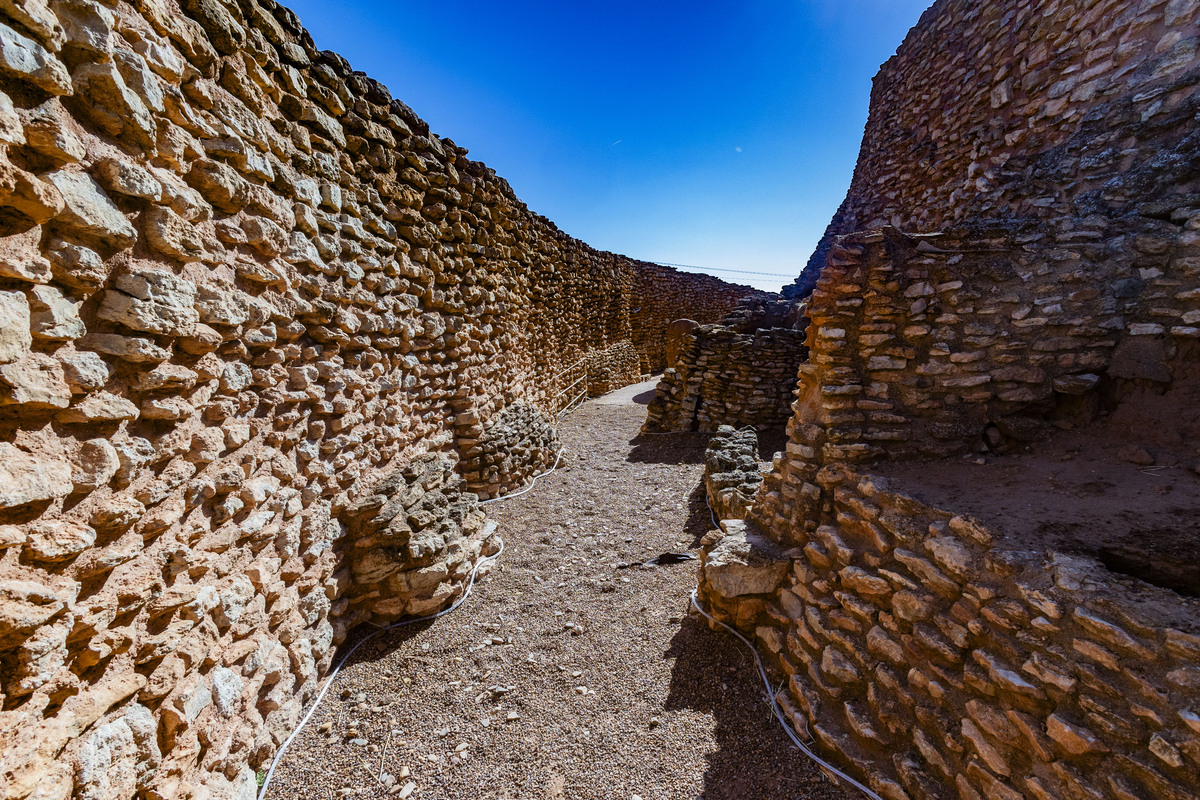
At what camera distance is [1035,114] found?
4707mm

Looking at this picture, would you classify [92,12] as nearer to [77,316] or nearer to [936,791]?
[77,316]

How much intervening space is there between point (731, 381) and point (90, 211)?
8.28 metres

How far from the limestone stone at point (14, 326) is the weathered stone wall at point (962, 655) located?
3577 millimetres

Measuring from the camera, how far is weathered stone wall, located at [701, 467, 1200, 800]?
1562mm

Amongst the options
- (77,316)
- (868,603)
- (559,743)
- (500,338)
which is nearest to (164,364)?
(77,316)

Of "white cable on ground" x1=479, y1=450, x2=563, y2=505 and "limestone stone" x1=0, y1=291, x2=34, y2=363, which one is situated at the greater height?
"limestone stone" x1=0, y1=291, x2=34, y2=363

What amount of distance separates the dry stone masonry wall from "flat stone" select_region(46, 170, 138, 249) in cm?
366

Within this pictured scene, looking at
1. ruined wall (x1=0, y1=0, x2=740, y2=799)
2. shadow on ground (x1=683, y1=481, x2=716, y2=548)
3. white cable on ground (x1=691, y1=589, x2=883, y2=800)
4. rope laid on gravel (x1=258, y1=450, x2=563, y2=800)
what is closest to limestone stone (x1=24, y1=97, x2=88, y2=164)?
ruined wall (x1=0, y1=0, x2=740, y2=799)

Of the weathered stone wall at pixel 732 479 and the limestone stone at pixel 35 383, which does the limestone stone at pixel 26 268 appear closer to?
the limestone stone at pixel 35 383

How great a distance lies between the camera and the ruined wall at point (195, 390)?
1521 millimetres

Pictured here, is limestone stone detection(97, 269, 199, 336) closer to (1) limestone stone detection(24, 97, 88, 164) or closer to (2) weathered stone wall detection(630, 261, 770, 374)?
(1) limestone stone detection(24, 97, 88, 164)

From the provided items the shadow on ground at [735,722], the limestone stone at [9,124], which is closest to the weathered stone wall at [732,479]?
the shadow on ground at [735,722]

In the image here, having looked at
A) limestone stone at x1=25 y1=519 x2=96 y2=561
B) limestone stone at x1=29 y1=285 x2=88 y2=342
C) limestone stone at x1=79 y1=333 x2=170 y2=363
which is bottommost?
limestone stone at x1=25 y1=519 x2=96 y2=561

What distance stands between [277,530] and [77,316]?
60.9 inches
